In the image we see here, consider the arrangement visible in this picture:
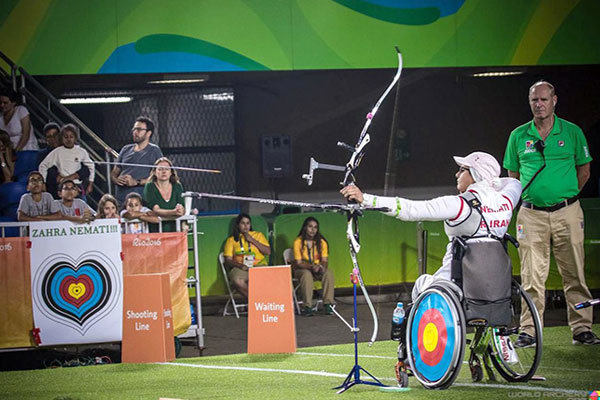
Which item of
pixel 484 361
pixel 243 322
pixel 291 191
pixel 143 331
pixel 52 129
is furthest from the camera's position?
pixel 291 191

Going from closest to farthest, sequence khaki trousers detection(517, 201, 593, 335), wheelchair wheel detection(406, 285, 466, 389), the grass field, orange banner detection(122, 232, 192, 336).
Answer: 1. wheelchair wheel detection(406, 285, 466, 389)
2. the grass field
3. khaki trousers detection(517, 201, 593, 335)
4. orange banner detection(122, 232, 192, 336)

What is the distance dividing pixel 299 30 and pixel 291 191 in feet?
9.89

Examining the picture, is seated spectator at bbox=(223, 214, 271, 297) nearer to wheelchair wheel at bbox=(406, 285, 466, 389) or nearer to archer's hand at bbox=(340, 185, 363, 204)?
wheelchair wheel at bbox=(406, 285, 466, 389)

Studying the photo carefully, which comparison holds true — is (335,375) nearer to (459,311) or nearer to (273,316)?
(273,316)

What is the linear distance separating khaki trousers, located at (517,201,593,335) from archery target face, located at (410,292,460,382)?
6.93 ft

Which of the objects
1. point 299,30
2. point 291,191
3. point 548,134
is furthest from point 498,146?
point 548,134

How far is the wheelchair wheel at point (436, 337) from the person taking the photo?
499 cm

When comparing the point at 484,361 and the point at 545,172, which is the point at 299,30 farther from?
the point at 484,361

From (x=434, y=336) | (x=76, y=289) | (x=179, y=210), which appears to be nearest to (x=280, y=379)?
(x=434, y=336)

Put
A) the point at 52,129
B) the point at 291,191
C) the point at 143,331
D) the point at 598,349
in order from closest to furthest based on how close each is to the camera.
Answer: the point at 598,349
the point at 143,331
the point at 52,129
the point at 291,191

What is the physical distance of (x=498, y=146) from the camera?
540 inches

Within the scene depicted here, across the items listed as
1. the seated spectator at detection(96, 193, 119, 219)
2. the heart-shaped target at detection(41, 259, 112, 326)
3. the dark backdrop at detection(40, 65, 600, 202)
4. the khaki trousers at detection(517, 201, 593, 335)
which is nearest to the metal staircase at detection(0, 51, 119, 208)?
the seated spectator at detection(96, 193, 119, 219)

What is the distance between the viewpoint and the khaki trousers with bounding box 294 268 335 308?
10719 mm

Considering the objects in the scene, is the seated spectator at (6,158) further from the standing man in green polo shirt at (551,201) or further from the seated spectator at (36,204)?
the standing man in green polo shirt at (551,201)
